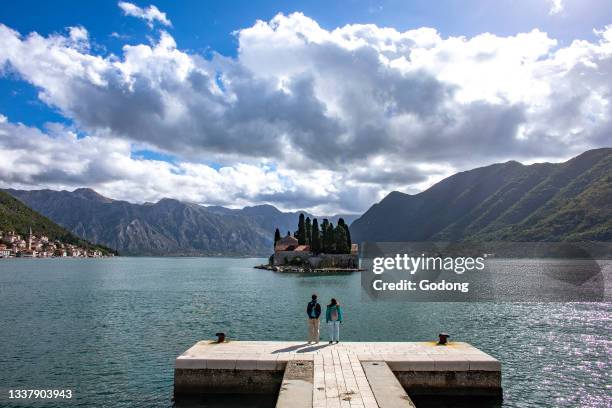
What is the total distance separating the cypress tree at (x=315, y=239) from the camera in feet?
560

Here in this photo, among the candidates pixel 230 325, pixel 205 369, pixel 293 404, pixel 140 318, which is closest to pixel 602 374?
pixel 293 404

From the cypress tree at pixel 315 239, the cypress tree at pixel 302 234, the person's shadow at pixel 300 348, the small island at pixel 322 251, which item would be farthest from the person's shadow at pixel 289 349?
the cypress tree at pixel 302 234

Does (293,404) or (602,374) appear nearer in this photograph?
(293,404)

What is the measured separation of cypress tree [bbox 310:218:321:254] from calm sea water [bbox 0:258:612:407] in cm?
9703

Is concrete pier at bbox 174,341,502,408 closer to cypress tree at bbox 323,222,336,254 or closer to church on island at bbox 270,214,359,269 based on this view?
church on island at bbox 270,214,359,269

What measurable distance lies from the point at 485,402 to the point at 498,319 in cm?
3142

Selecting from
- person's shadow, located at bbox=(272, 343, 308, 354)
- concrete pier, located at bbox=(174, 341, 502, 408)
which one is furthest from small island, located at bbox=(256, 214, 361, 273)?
concrete pier, located at bbox=(174, 341, 502, 408)

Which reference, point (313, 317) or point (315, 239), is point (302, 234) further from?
point (313, 317)

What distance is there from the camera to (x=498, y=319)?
50.9 meters

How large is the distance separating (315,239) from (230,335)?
132053mm

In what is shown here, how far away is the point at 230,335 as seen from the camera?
40.0 m

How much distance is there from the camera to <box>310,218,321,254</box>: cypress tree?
6722 inches

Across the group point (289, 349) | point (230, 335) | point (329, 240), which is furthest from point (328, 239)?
point (289, 349)

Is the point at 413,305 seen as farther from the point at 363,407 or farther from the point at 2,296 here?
the point at 2,296
